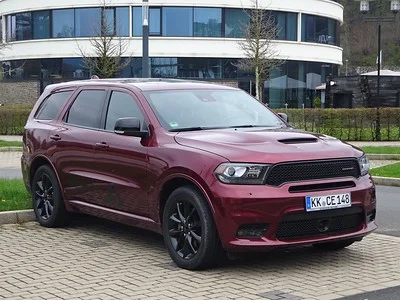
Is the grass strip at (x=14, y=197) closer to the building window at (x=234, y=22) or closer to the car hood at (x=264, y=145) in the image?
the car hood at (x=264, y=145)

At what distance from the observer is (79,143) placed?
27.3ft

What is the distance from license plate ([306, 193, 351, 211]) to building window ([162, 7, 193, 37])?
144 ft

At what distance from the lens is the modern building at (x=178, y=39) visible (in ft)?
163

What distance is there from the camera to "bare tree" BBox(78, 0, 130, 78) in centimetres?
4443

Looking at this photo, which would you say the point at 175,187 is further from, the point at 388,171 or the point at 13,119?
the point at 13,119

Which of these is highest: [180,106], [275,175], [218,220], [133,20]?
[133,20]

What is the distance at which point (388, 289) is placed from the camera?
603 cm

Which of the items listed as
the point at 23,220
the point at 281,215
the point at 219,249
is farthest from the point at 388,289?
the point at 23,220

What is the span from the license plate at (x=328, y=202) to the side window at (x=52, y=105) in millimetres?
3932

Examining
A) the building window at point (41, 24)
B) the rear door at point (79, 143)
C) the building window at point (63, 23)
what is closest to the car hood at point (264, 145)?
the rear door at point (79, 143)

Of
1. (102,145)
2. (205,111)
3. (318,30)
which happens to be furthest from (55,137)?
(318,30)

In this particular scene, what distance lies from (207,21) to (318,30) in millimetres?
10367

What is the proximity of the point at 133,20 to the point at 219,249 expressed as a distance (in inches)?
1773

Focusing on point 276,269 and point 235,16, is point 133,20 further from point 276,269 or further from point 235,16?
point 276,269
